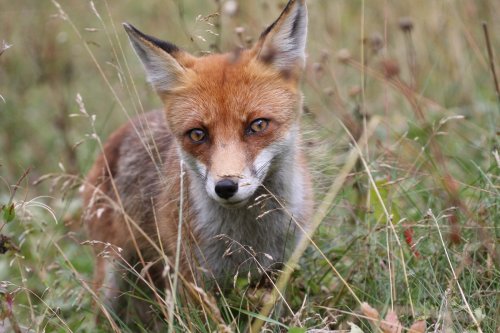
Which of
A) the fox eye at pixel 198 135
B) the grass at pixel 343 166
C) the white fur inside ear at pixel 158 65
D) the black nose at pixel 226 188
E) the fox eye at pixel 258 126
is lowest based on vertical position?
the grass at pixel 343 166

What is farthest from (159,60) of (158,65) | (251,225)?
(251,225)

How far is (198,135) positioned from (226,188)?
596 mm

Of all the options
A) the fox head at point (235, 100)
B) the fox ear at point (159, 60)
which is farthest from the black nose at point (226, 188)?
the fox ear at point (159, 60)

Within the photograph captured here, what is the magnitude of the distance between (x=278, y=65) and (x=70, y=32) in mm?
7163

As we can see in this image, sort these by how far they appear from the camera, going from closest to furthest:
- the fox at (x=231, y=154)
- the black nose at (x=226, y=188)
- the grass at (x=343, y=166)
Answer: the black nose at (x=226, y=188) → the grass at (x=343, y=166) → the fox at (x=231, y=154)

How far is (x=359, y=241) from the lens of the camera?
4.71 meters

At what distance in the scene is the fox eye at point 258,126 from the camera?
13.5 ft

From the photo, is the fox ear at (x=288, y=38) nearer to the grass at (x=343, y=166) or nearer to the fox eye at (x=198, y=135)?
the grass at (x=343, y=166)

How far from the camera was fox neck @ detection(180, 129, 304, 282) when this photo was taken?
14.5 ft

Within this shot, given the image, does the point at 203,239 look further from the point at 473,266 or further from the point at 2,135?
the point at 2,135

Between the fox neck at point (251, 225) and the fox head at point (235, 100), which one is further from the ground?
the fox head at point (235, 100)

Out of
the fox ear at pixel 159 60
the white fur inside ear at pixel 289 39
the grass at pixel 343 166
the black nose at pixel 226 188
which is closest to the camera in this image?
the black nose at pixel 226 188

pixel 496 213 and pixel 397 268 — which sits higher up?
pixel 496 213

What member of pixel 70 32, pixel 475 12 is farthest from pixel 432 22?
pixel 70 32
